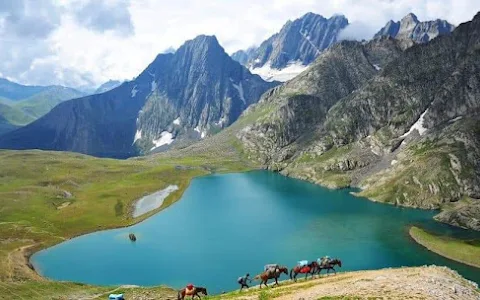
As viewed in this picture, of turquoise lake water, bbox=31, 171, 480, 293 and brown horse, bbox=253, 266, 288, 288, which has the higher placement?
brown horse, bbox=253, 266, 288, 288

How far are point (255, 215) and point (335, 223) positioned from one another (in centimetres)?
3448

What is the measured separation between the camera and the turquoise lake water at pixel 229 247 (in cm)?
11738

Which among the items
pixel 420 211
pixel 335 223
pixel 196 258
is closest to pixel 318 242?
pixel 335 223

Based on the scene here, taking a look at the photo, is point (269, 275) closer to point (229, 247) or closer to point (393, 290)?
point (393, 290)

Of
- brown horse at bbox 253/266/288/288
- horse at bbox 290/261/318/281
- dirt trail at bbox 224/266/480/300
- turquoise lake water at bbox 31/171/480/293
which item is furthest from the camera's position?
turquoise lake water at bbox 31/171/480/293

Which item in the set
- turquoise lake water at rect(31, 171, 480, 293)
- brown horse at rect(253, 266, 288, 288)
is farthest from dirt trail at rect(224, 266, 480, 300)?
turquoise lake water at rect(31, 171, 480, 293)

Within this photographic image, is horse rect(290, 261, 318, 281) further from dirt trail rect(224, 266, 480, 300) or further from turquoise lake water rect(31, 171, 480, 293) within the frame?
turquoise lake water rect(31, 171, 480, 293)

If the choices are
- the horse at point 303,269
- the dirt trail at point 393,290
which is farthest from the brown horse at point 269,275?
the dirt trail at point 393,290

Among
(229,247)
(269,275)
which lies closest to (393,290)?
(269,275)

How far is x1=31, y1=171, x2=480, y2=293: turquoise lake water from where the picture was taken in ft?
385

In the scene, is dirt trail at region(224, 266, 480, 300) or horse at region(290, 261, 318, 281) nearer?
dirt trail at region(224, 266, 480, 300)

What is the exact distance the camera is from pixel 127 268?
12294cm

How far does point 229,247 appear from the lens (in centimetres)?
13938

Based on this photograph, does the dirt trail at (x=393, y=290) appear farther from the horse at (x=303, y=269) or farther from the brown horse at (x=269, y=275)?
the horse at (x=303, y=269)
